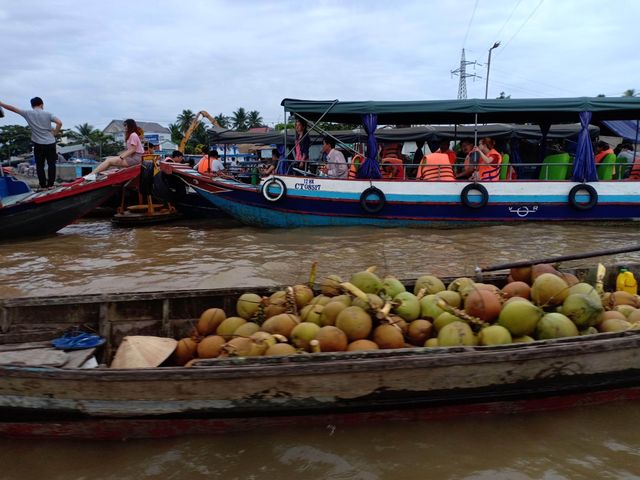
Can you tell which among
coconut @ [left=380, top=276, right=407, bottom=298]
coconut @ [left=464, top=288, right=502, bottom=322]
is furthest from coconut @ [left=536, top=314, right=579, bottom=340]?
coconut @ [left=380, top=276, right=407, bottom=298]

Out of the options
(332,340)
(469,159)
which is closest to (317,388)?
(332,340)

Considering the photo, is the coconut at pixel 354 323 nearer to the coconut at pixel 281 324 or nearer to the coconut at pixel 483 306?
the coconut at pixel 281 324

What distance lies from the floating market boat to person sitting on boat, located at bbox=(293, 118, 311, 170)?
16cm

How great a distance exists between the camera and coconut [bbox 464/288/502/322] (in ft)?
10.5

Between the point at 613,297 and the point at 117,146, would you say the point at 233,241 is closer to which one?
the point at 613,297

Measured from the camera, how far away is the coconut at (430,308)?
3.35 meters

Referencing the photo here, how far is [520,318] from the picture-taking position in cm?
313

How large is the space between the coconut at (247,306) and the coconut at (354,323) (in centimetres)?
72

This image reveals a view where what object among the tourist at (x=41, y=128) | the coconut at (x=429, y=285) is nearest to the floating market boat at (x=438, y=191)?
the tourist at (x=41, y=128)

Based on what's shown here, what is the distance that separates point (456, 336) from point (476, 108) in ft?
25.0

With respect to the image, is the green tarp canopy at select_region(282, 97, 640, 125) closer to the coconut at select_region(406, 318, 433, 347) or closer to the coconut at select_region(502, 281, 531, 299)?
the coconut at select_region(502, 281, 531, 299)

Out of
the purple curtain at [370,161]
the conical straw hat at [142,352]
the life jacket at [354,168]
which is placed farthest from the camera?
the life jacket at [354,168]

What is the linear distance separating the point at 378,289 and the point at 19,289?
5.01m

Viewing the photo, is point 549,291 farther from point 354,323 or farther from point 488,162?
point 488,162
